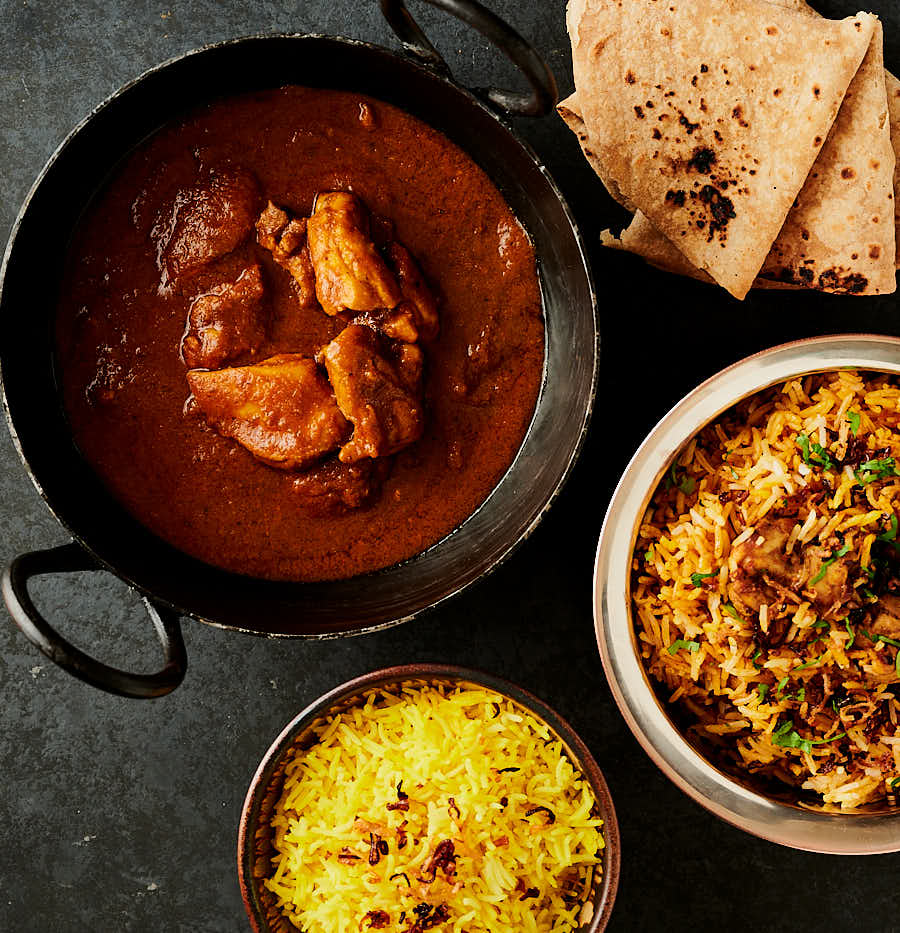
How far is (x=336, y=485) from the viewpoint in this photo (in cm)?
249

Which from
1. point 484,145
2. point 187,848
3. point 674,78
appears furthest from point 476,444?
point 187,848

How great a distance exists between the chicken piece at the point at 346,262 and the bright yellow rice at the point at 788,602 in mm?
893

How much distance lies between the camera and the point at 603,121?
7.88 ft

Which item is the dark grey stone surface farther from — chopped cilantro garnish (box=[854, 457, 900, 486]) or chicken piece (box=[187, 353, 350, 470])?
chicken piece (box=[187, 353, 350, 470])

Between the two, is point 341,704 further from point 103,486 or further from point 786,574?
point 786,574

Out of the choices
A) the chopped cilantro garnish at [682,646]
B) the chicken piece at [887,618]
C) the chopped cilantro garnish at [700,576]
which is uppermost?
the chopped cilantro garnish at [700,576]

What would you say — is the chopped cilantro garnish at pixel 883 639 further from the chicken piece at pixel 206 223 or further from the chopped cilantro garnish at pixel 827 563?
the chicken piece at pixel 206 223

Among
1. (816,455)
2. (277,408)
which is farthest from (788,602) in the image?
(277,408)

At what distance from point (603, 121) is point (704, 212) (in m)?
0.34

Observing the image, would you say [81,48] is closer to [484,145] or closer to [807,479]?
[484,145]

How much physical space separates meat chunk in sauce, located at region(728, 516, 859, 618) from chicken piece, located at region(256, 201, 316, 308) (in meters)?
1.28

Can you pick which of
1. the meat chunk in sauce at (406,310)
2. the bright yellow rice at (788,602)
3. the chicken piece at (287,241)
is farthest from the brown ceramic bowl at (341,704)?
the chicken piece at (287,241)

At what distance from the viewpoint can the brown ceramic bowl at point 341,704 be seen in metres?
2.52

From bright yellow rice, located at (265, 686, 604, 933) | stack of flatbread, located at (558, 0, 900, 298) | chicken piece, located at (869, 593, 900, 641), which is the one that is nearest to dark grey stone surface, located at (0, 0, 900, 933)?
bright yellow rice, located at (265, 686, 604, 933)
